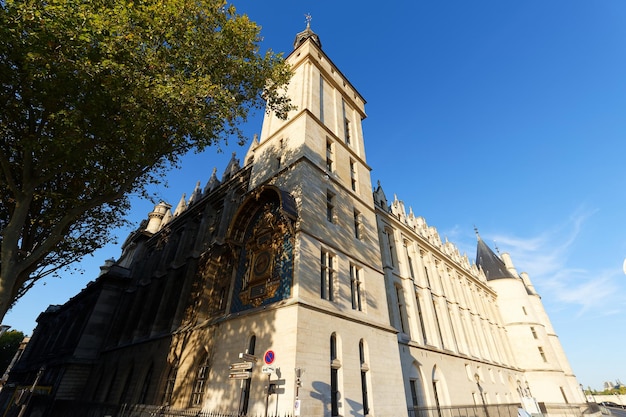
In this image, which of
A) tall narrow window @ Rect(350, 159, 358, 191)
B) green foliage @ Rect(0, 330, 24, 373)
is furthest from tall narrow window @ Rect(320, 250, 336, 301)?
green foliage @ Rect(0, 330, 24, 373)

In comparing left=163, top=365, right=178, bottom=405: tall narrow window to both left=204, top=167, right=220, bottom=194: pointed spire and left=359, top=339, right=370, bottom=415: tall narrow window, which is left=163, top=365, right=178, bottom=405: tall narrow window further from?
left=204, top=167, right=220, bottom=194: pointed spire

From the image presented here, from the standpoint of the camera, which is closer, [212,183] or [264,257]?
[264,257]

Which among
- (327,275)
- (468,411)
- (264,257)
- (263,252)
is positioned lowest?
(468,411)

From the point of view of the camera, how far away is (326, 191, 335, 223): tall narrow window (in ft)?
54.6

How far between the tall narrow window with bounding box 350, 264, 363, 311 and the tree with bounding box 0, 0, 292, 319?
30.9ft

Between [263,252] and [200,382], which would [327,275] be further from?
[200,382]

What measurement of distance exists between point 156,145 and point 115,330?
21520 mm

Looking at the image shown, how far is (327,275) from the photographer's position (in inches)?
557

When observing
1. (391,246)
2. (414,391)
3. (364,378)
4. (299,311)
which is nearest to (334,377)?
(364,378)

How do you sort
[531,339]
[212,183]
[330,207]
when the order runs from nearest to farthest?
[330,207] → [212,183] → [531,339]

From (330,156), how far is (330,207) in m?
4.38

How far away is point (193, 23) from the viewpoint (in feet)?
42.5

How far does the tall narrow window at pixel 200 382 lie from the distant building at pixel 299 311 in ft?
0.31

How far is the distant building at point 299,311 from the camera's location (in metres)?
12.0
